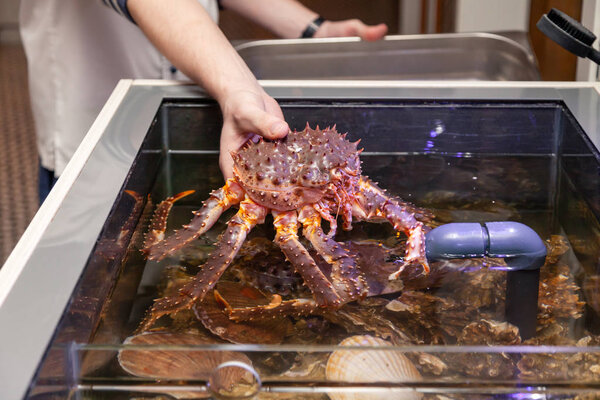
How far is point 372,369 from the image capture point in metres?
0.56

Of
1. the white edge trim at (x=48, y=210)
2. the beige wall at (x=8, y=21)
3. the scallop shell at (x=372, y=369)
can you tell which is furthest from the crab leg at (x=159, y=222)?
the beige wall at (x=8, y=21)

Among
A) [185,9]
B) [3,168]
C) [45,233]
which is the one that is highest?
[185,9]

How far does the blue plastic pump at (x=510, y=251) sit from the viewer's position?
2.32 feet

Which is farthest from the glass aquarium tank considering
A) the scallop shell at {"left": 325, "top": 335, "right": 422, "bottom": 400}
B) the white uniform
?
the white uniform

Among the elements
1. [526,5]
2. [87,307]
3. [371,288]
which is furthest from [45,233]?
[526,5]

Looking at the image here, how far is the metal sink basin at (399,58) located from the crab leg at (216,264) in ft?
2.59

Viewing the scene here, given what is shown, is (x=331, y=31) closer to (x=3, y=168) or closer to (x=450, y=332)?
(x=450, y=332)

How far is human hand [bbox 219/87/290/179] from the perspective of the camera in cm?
94

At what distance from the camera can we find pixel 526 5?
2.25 meters

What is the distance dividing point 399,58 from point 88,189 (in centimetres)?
104

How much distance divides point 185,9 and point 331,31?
55 cm

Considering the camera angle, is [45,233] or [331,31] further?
[331,31]

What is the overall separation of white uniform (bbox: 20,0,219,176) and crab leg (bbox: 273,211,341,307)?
739 millimetres

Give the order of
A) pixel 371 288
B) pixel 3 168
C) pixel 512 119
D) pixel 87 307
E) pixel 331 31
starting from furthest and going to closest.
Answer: pixel 3 168
pixel 331 31
pixel 512 119
pixel 371 288
pixel 87 307
